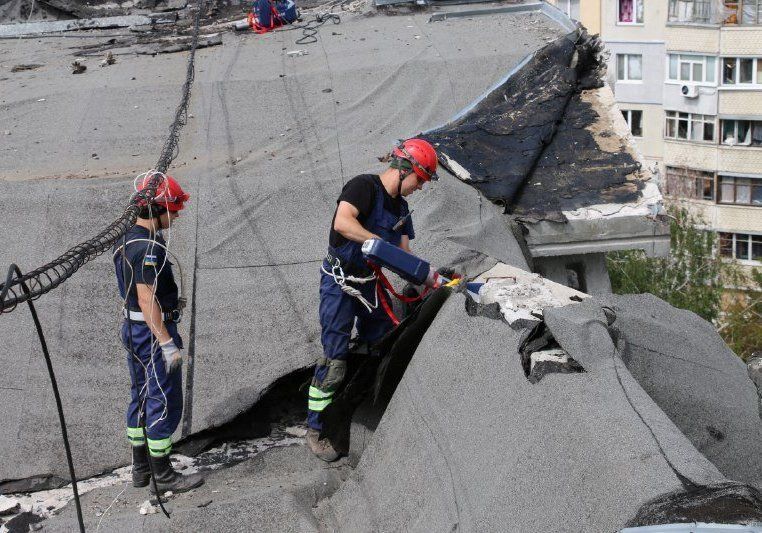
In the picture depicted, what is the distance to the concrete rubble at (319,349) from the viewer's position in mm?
2941

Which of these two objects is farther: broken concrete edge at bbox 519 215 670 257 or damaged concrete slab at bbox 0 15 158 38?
damaged concrete slab at bbox 0 15 158 38

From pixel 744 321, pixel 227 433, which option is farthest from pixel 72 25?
pixel 744 321

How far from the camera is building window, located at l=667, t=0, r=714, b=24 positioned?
25578 millimetres

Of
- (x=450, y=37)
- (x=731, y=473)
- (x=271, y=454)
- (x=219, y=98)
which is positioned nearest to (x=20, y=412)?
(x=271, y=454)

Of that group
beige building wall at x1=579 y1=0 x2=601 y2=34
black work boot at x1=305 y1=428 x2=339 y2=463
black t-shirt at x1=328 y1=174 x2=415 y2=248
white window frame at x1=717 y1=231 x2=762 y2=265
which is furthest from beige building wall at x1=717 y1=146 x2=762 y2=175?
black work boot at x1=305 y1=428 x2=339 y2=463

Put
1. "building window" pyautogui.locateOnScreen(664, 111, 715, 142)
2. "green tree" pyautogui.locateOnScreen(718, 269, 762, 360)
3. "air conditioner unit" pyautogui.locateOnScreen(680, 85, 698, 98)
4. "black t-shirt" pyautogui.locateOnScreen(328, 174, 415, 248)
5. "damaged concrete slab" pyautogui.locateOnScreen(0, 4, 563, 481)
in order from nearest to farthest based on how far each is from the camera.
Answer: "black t-shirt" pyautogui.locateOnScreen(328, 174, 415, 248)
"damaged concrete slab" pyautogui.locateOnScreen(0, 4, 563, 481)
"green tree" pyautogui.locateOnScreen(718, 269, 762, 360)
"air conditioner unit" pyautogui.locateOnScreen(680, 85, 698, 98)
"building window" pyautogui.locateOnScreen(664, 111, 715, 142)

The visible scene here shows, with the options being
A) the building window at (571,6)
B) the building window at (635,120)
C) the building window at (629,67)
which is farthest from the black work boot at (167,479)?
the building window at (571,6)

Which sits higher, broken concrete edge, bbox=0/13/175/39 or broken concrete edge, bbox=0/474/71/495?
broken concrete edge, bbox=0/13/175/39

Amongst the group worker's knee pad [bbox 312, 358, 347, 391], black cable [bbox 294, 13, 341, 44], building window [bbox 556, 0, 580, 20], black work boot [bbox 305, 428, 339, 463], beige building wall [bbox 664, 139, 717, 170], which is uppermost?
black cable [bbox 294, 13, 341, 44]

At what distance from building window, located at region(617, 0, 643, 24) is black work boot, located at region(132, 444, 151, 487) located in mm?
25388

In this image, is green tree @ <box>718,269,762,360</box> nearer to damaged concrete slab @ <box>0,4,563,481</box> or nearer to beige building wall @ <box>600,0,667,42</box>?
beige building wall @ <box>600,0,667,42</box>

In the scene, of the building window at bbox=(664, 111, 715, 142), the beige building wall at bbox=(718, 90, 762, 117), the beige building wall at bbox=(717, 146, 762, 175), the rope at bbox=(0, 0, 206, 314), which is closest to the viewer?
the rope at bbox=(0, 0, 206, 314)

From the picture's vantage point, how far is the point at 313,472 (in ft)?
14.4

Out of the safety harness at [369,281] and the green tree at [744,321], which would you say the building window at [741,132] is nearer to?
the green tree at [744,321]
